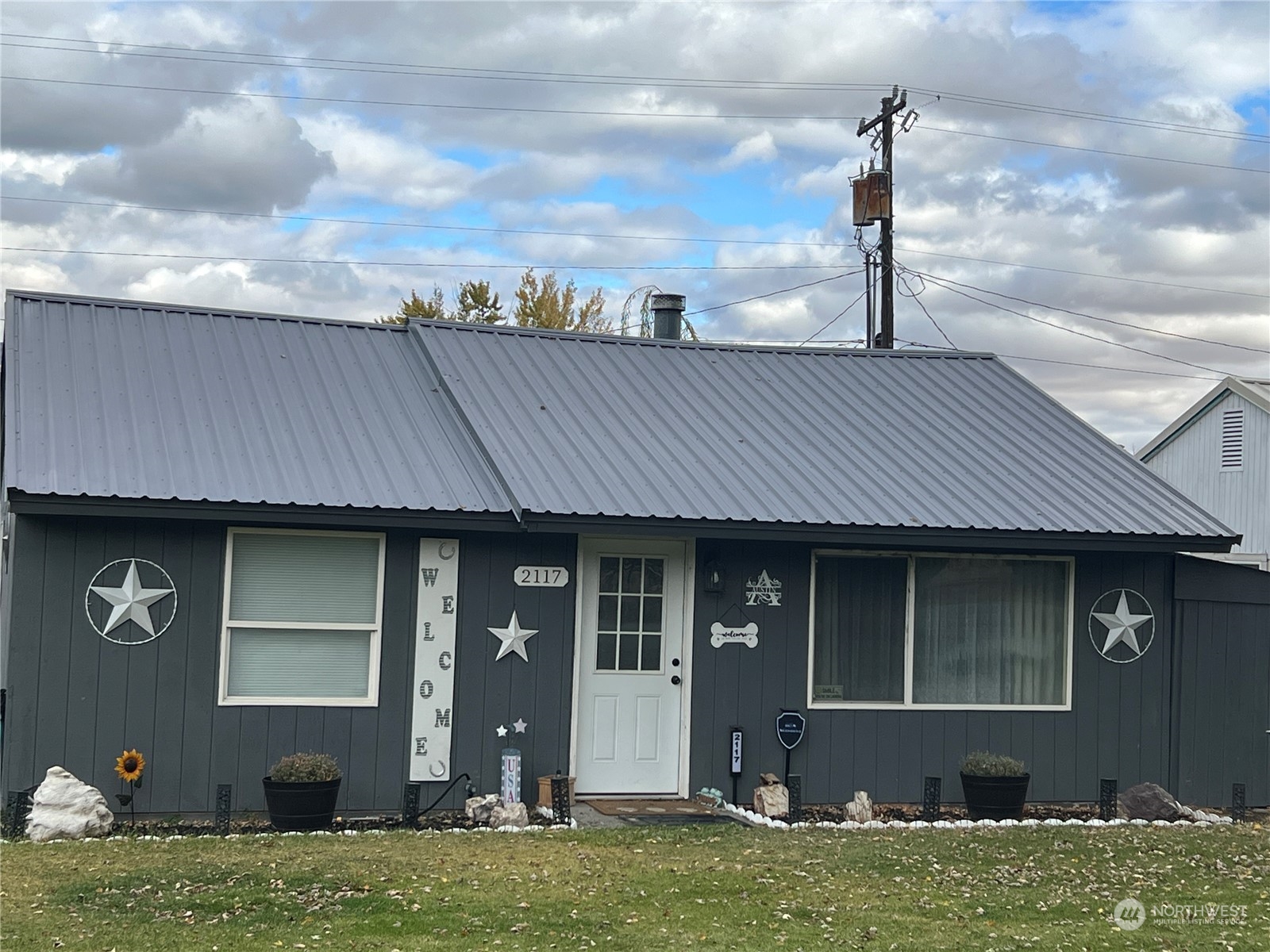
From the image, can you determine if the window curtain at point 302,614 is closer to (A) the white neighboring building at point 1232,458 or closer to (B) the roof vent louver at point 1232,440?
(A) the white neighboring building at point 1232,458

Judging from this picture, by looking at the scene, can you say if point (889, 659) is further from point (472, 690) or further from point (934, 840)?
point (472, 690)

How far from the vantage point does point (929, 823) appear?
10.6m

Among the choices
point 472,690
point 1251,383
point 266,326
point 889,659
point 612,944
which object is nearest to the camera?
point 612,944

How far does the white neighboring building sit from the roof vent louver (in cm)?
1

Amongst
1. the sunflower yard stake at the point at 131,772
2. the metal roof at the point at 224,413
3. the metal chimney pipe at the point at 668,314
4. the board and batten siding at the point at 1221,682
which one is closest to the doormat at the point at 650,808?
the metal roof at the point at 224,413

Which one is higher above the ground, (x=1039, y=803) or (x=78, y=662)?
(x=78, y=662)

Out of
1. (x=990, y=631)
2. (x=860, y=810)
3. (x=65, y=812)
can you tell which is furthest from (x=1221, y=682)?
(x=65, y=812)

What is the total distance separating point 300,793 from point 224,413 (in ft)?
A: 10.6

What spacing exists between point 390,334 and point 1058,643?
6.72 m

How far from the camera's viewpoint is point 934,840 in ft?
31.3

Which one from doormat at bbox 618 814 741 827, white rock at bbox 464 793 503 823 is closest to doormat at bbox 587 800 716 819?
doormat at bbox 618 814 741 827

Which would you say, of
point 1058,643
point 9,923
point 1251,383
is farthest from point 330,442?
point 1251,383

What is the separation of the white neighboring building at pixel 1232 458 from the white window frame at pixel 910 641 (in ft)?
39.2

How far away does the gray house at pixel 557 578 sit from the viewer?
9.87 meters
